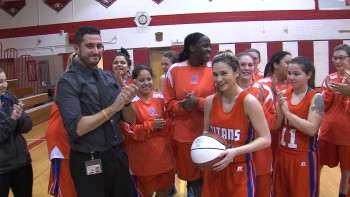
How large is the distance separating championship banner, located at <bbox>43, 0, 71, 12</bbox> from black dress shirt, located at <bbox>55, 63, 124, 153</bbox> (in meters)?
10.2

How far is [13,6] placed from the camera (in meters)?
11.0

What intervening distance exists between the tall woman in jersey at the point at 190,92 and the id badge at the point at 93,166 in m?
1.11

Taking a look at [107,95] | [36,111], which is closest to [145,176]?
[107,95]

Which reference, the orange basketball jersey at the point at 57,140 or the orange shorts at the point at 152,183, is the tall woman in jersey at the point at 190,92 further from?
the orange basketball jersey at the point at 57,140

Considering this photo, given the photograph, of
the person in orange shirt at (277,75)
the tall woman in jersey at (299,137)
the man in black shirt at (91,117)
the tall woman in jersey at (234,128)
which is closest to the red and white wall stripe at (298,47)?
the person in orange shirt at (277,75)

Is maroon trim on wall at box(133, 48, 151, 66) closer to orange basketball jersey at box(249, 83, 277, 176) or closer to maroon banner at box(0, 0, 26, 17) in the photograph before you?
maroon banner at box(0, 0, 26, 17)

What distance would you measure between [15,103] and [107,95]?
4.90 feet

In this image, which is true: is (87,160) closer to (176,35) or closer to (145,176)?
(145,176)

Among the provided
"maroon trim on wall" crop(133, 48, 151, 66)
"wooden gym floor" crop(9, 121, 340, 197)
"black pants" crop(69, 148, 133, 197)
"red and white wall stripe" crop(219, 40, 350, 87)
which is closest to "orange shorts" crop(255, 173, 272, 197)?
"black pants" crop(69, 148, 133, 197)

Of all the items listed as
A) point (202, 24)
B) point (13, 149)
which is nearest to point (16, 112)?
point (13, 149)

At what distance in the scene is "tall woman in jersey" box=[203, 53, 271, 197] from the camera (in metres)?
1.99

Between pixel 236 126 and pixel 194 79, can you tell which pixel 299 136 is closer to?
pixel 236 126

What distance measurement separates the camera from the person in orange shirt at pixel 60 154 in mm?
2500

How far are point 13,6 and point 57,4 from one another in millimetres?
1949
